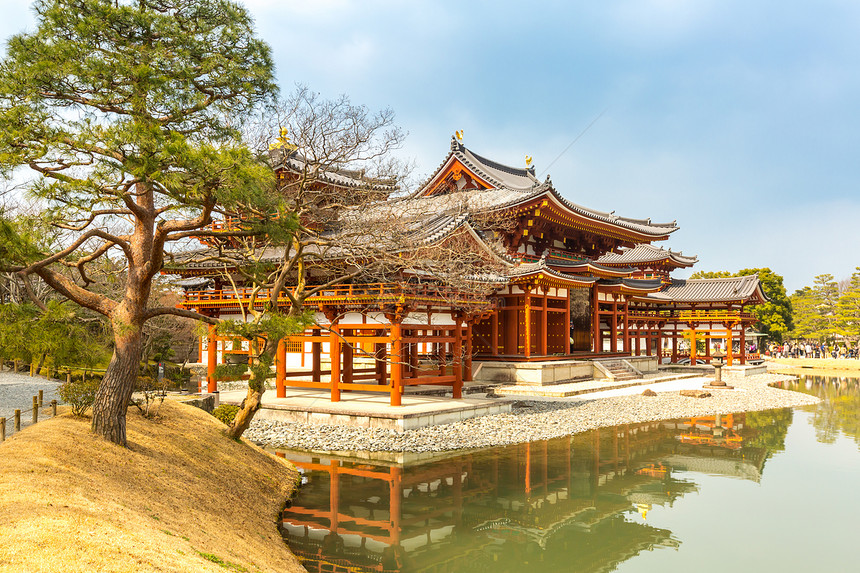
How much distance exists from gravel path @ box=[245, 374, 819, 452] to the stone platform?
27cm

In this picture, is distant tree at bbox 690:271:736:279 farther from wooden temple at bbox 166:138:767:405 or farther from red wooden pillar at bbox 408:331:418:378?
red wooden pillar at bbox 408:331:418:378

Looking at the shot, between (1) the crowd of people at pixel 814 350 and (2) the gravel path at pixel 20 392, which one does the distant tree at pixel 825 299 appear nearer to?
(1) the crowd of people at pixel 814 350

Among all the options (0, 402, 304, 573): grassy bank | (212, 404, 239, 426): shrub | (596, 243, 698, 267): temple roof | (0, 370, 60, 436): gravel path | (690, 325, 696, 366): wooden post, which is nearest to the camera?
(0, 402, 304, 573): grassy bank

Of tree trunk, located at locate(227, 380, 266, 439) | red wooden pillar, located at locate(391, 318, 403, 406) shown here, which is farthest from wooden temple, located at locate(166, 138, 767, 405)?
tree trunk, located at locate(227, 380, 266, 439)

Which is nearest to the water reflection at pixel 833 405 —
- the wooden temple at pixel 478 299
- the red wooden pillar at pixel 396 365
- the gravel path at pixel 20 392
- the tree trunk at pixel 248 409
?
the wooden temple at pixel 478 299

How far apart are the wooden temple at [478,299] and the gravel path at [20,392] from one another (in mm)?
4700

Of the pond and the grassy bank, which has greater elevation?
the grassy bank

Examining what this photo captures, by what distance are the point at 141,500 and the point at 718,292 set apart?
3905cm

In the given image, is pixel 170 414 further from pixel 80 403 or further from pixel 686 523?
pixel 686 523

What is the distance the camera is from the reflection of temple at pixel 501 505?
938 centimetres

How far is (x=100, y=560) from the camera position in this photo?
18.1 feet

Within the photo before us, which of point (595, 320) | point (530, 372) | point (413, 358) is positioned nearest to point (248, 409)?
point (413, 358)

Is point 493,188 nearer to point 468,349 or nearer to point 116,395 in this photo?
point 468,349

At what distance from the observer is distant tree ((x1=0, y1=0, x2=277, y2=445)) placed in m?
8.49
